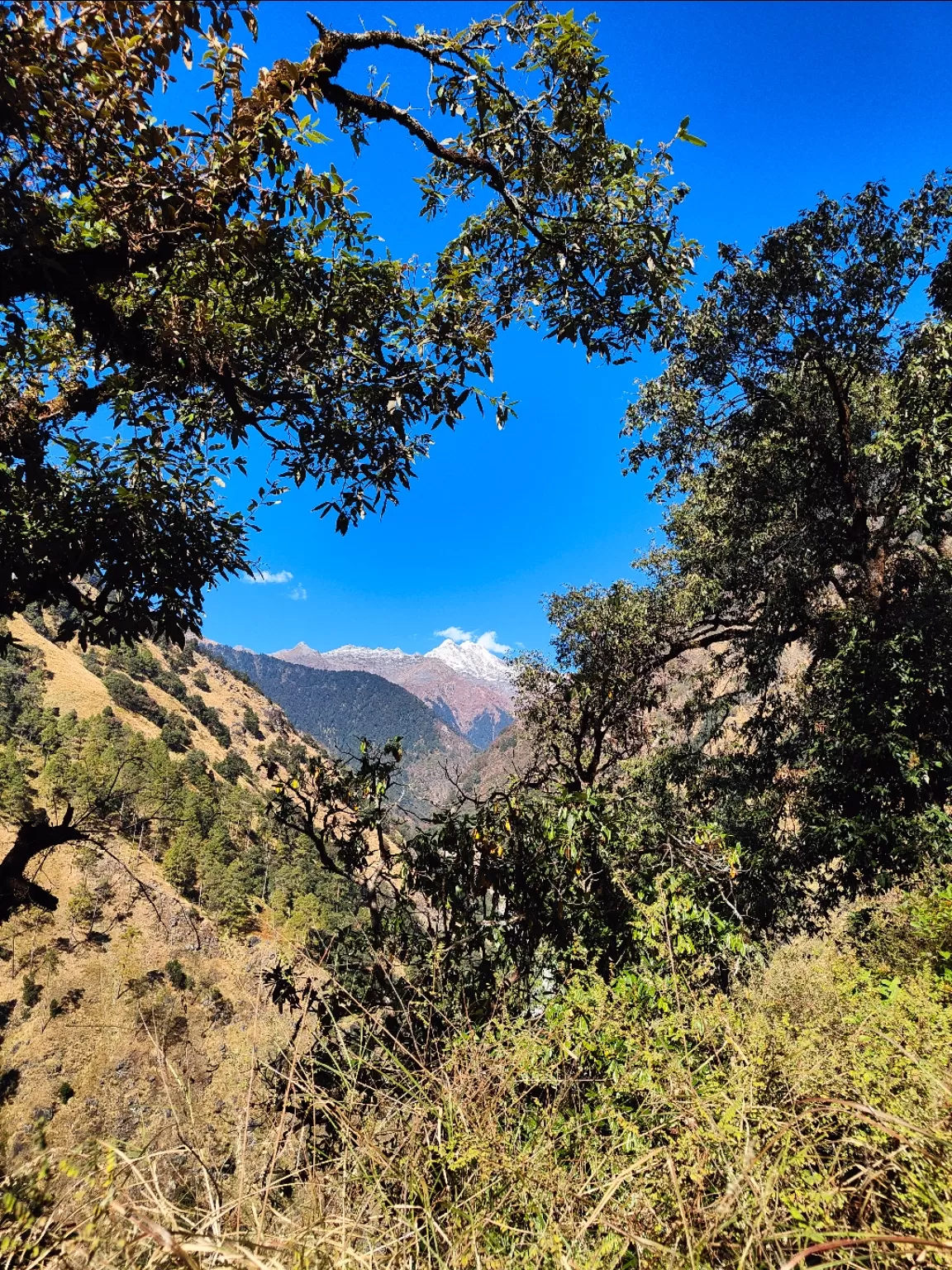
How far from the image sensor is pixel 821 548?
958 cm

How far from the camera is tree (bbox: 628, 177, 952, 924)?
7.46 m

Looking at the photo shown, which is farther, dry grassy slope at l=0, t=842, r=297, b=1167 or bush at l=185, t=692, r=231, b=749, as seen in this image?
bush at l=185, t=692, r=231, b=749

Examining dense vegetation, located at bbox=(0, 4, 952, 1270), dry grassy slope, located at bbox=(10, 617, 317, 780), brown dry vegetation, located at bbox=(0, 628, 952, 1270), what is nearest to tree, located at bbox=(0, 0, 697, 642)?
dense vegetation, located at bbox=(0, 4, 952, 1270)

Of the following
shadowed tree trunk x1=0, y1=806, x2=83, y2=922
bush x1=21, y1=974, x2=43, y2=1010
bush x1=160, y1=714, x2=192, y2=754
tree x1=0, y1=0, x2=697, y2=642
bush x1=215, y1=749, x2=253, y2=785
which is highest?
tree x1=0, y1=0, x2=697, y2=642

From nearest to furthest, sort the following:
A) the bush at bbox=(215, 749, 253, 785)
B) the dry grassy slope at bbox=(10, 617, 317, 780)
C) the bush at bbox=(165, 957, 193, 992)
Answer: the bush at bbox=(165, 957, 193, 992)
the dry grassy slope at bbox=(10, 617, 317, 780)
the bush at bbox=(215, 749, 253, 785)

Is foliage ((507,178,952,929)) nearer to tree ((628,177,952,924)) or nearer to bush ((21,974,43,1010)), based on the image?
tree ((628,177,952,924))

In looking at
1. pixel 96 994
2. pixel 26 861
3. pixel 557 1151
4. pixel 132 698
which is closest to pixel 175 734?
pixel 132 698

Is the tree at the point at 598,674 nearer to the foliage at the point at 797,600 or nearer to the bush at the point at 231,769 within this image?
the foliage at the point at 797,600

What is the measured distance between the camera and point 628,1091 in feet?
9.80

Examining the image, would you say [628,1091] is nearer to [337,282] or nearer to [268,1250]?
[268,1250]

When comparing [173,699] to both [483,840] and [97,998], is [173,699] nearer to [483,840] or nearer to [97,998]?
[97,998]

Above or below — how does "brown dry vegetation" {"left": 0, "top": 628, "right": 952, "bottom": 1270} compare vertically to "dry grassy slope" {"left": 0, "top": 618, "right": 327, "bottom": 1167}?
above

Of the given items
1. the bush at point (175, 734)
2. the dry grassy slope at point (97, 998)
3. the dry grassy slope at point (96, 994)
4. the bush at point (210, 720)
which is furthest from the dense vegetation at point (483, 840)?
the bush at point (210, 720)

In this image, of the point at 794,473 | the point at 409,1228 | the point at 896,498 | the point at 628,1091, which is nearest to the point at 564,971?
the point at 628,1091
